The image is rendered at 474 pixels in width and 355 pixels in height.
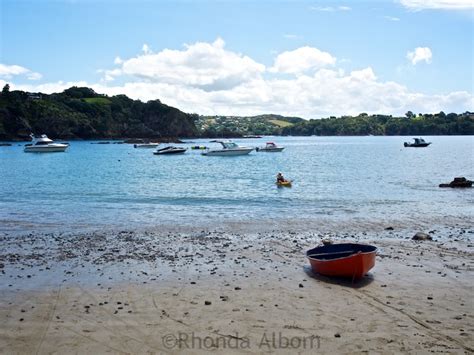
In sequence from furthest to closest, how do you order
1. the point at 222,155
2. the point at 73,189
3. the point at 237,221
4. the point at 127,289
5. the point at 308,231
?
the point at 222,155
the point at 73,189
the point at 237,221
the point at 308,231
the point at 127,289

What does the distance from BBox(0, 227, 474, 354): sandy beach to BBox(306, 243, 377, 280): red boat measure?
304 millimetres

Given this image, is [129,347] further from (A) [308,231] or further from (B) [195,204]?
(B) [195,204]

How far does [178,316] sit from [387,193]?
96.1 ft

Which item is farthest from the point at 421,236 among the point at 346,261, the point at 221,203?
the point at 221,203

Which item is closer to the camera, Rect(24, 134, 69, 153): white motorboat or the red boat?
the red boat

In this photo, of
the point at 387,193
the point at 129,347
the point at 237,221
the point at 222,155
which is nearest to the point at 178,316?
the point at 129,347

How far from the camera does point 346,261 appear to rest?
1355 centimetres

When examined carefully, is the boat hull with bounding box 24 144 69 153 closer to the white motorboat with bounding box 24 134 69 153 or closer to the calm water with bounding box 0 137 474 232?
the white motorboat with bounding box 24 134 69 153

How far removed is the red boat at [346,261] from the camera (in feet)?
44.1

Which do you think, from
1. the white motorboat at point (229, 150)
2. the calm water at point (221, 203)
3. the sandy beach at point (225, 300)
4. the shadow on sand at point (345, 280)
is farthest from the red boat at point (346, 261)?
the white motorboat at point (229, 150)

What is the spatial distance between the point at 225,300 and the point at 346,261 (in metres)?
3.83

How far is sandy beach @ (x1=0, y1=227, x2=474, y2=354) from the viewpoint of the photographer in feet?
31.3

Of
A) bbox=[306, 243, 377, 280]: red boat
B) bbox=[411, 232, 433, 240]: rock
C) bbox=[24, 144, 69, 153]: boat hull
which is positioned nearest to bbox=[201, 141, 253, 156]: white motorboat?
bbox=[24, 144, 69, 153]: boat hull

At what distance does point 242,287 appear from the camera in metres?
13.0
